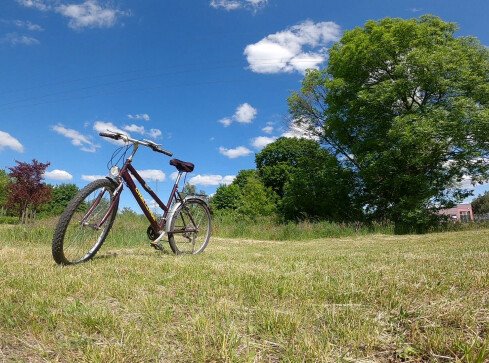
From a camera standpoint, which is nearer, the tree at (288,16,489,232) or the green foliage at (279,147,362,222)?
the tree at (288,16,489,232)

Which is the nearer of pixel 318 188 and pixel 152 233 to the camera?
pixel 152 233

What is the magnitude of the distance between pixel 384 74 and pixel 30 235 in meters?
18.7

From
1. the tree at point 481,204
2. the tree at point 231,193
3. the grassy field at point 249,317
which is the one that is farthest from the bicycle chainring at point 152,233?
the tree at point 481,204

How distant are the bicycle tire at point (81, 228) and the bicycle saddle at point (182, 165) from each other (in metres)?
1.18

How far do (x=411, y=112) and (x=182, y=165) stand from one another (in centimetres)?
1513

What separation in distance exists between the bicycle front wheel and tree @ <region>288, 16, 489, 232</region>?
37.8 feet

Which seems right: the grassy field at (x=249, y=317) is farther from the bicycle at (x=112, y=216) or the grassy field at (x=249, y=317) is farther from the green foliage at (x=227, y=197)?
the green foliage at (x=227, y=197)

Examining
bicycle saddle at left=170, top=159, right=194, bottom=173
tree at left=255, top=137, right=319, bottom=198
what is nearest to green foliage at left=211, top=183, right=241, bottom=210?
tree at left=255, top=137, right=319, bottom=198

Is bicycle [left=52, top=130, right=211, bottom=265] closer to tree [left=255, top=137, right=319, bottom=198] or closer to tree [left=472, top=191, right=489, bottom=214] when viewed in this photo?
tree [left=255, top=137, right=319, bottom=198]

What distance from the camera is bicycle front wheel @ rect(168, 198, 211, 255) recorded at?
194 inches

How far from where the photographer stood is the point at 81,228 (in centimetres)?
355

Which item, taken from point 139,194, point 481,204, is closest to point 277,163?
point 139,194

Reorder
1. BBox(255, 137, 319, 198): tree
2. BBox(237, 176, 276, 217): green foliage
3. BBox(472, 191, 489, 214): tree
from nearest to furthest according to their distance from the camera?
BBox(237, 176, 276, 217): green foliage < BBox(255, 137, 319, 198): tree < BBox(472, 191, 489, 214): tree

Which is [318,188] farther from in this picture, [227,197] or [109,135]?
[227,197]
